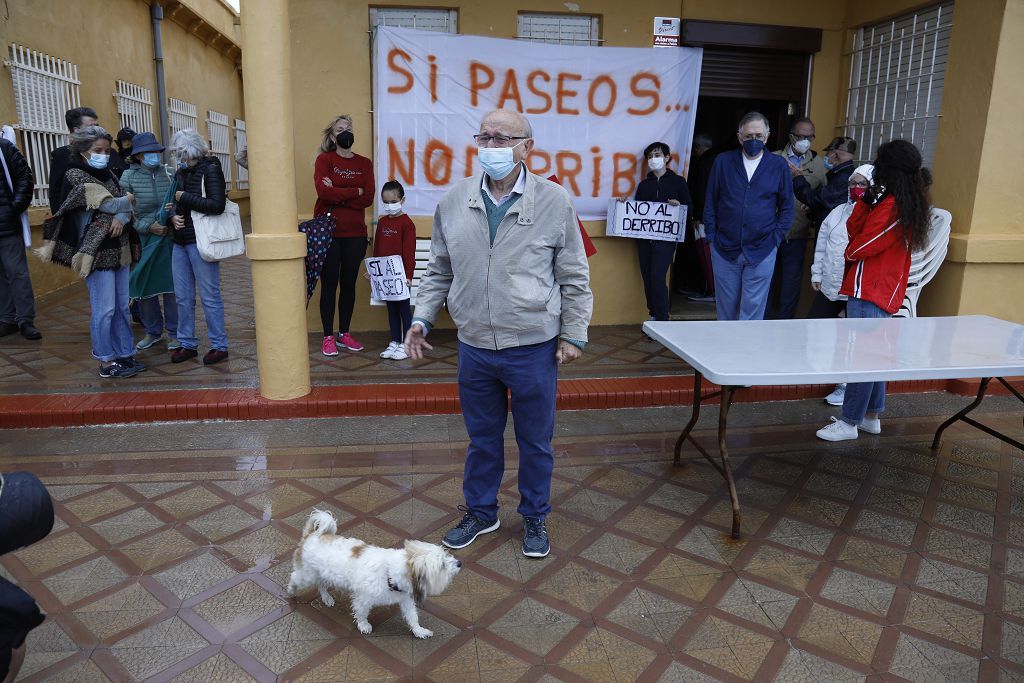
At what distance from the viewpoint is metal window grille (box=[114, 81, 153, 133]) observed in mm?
11594

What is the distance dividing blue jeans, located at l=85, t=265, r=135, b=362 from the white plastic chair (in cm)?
580

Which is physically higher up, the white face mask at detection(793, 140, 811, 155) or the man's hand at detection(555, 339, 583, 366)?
the white face mask at detection(793, 140, 811, 155)

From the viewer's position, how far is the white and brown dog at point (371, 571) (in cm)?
270

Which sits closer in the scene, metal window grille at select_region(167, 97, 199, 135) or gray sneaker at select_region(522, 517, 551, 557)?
gray sneaker at select_region(522, 517, 551, 557)

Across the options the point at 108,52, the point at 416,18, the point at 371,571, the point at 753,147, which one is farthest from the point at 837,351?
the point at 108,52

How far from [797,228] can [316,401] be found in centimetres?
453

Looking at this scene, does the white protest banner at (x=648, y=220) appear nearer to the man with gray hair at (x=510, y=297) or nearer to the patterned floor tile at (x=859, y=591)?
the man with gray hair at (x=510, y=297)

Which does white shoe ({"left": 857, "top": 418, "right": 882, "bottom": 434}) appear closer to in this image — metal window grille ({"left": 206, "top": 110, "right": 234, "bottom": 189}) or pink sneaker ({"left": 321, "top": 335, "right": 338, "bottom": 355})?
pink sneaker ({"left": 321, "top": 335, "right": 338, "bottom": 355})

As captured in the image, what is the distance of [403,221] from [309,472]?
2656mm

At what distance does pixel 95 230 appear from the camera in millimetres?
5270

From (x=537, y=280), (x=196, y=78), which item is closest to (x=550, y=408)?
(x=537, y=280)

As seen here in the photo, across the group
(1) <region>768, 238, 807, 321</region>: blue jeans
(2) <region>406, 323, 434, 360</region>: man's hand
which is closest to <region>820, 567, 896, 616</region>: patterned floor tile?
(2) <region>406, 323, 434, 360</region>: man's hand

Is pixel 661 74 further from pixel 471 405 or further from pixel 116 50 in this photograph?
pixel 116 50

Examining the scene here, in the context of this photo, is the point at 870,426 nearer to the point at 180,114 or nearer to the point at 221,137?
the point at 180,114
